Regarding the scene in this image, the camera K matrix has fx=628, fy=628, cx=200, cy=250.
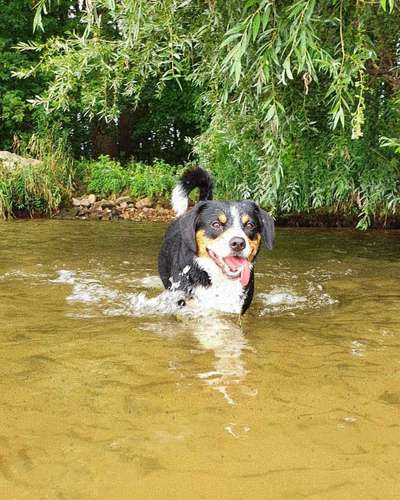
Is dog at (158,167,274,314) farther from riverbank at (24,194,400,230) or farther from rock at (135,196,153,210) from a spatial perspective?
rock at (135,196,153,210)

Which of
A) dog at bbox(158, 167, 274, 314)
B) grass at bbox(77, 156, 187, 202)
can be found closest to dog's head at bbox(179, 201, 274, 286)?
dog at bbox(158, 167, 274, 314)

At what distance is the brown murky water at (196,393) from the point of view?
2.12 metres

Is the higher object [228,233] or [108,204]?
[228,233]

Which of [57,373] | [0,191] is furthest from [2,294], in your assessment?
[0,191]

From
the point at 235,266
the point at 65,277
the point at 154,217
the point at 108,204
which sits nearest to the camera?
the point at 235,266

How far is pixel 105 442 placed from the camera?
237cm

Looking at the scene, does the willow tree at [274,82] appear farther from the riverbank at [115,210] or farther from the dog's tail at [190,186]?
the riverbank at [115,210]

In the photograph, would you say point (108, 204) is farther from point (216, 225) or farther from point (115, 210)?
point (216, 225)

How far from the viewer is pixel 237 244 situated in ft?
14.4

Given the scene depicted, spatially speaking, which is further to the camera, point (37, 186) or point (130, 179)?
point (130, 179)

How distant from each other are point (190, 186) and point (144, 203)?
766 centimetres

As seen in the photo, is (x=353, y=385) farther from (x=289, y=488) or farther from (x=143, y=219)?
(x=143, y=219)

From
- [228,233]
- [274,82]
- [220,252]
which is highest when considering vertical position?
[274,82]

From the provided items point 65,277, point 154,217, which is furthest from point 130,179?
point 65,277
